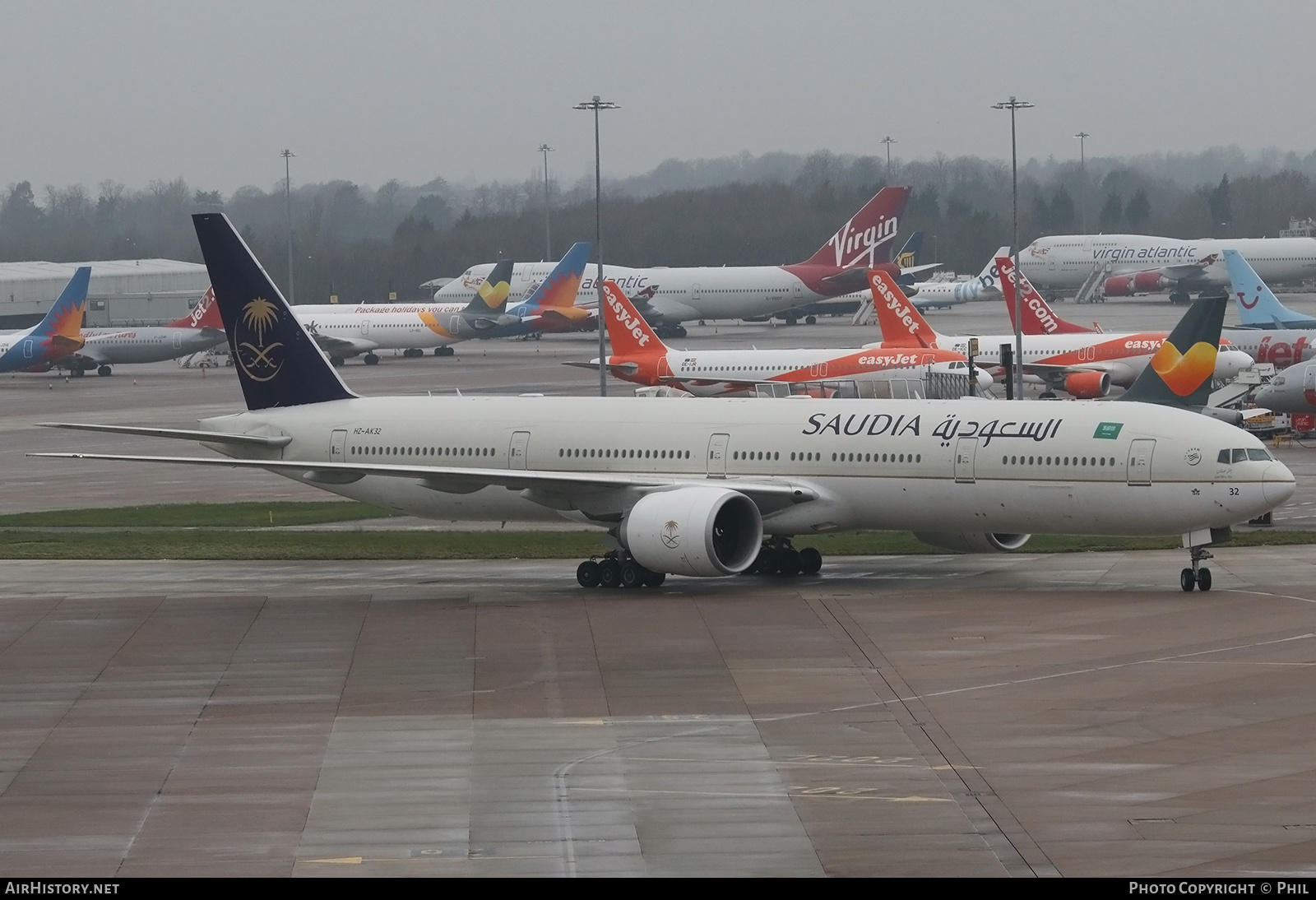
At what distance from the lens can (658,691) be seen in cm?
2588

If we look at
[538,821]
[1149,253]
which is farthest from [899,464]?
[1149,253]

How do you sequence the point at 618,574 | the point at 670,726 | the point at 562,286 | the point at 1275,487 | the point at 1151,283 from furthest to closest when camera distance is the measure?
1. the point at 1151,283
2. the point at 562,286
3. the point at 618,574
4. the point at 1275,487
5. the point at 670,726

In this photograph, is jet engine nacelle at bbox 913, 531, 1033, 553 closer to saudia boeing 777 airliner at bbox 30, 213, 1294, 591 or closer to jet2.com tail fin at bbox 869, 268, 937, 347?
saudia boeing 777 airliner at bbox 30, 213, 1294, 591

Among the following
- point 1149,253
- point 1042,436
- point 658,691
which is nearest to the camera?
point 658,691

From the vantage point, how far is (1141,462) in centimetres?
3288

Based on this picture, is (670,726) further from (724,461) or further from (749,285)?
(749,285)

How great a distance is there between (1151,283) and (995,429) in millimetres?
128218

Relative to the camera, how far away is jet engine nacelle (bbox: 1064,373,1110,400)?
72.1 meters

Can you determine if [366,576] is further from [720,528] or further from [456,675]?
[456,675]

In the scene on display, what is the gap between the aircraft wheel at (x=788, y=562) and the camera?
37.4 metres

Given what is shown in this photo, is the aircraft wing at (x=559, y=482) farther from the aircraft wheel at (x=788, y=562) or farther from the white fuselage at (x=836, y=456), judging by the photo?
the aircraft wheel at (x=788, y=562)

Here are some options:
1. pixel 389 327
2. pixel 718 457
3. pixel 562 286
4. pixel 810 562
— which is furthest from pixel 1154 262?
pixel 718 457

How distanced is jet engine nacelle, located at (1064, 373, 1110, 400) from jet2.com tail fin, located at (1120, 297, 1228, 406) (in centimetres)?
2021
